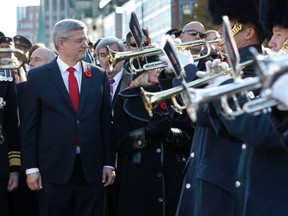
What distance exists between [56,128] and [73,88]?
403mm

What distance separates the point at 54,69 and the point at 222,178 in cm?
248

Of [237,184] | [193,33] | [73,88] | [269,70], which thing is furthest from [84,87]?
[269,70]

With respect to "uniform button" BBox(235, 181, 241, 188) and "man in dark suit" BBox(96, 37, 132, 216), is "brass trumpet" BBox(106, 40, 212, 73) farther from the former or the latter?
"uniform button" BBox(235, 181, 241, 188)

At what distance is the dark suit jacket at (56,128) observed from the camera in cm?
773

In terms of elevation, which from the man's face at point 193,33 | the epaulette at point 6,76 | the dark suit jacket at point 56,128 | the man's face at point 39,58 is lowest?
the dark suit jacket at point 56,128

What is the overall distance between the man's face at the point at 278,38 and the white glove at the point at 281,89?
144cm

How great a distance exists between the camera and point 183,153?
26.5 feet

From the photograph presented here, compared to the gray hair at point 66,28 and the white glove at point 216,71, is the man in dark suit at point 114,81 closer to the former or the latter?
the gray hair at point 66,28

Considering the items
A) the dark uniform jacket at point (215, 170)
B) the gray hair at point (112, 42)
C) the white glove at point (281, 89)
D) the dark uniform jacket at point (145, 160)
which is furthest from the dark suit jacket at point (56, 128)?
the white glove at point (281, 89)

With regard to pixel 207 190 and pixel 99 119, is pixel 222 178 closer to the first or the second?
pixel 207 190

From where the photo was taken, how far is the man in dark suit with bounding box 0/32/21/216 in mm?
7777

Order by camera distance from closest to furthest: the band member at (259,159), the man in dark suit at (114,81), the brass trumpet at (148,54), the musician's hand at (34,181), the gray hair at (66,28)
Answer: the band member at (259,159) → the brass trumpet at (148,54) → the musician's hand at (34,181) → the gray hair at (66,28) → the man in dark suit at (114,81)

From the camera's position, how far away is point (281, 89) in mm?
3842

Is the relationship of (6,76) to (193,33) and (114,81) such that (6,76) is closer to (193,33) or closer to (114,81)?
(114,81)
